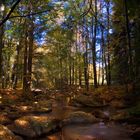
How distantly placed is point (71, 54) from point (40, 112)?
29.8 meters

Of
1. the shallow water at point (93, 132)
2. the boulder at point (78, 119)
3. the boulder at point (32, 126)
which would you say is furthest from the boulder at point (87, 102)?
the boulder at point (32, 126)

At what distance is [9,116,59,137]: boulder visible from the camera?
28.8 ft

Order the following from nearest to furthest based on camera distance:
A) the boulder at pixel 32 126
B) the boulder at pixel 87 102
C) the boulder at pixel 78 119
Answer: the boulder at pixel 32 126 → the boulder at pixel 78 119 → the boulder at pixel 87 102

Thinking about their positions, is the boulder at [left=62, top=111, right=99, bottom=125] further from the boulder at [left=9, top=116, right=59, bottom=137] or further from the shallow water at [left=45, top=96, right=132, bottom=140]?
the boulder at [left=9, top=116, right=59, bottom=137]

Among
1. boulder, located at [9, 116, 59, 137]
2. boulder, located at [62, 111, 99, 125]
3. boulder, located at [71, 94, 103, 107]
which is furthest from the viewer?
boulder, located at [71, 94, 103, 107]

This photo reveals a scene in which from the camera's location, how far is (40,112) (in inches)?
551

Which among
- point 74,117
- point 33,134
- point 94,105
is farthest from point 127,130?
point 94,105

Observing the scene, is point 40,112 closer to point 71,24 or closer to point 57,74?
point 71,24

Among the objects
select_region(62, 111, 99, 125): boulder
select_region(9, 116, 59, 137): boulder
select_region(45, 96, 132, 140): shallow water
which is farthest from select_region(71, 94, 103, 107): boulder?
select_region(9, 116, 59, 137): boulder

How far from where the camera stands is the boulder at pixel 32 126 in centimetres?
876

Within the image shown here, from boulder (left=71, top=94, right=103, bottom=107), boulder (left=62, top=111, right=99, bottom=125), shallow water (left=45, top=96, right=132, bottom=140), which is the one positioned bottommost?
shallow water (left=45, top=96, right=132, bottom=140)

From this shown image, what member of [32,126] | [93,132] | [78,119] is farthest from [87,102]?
[32,126]

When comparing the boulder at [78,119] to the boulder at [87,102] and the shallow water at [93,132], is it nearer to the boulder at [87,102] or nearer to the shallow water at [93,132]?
the shallow water at [93,132]

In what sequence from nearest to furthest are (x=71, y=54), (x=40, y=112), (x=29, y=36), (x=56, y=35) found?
(x=40, y=112) < (x=29, y=36) < (x=56, y=35) < (x=71, y=54)
